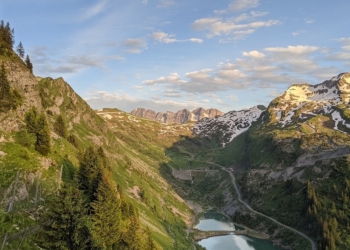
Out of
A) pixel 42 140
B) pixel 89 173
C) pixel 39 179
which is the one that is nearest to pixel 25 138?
pixel 42 140

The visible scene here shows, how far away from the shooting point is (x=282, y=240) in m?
116

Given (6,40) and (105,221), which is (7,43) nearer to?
(6,40)

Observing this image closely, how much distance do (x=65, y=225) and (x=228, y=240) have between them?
348ft

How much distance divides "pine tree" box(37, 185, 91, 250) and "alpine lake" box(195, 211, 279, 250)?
293 ft

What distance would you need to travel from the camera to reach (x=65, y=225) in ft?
103

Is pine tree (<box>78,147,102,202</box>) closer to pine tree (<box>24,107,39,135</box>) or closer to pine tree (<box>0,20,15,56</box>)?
pine tree (<box>24,107,39,135</box>)

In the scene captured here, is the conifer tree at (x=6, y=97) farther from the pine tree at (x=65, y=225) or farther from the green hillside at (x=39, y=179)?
the pine tree at (x=65, y=225)

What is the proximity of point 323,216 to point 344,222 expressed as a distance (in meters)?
7.49

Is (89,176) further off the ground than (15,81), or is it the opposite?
(15,81)

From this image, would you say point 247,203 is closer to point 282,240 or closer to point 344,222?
point 282,240

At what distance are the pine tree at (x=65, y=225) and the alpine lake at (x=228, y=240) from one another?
89347 mm

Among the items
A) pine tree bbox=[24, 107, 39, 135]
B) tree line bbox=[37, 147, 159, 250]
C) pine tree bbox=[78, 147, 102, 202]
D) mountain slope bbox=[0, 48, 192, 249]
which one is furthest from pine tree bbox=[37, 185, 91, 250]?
pine tree bbox=[24, 107, 39, 135]

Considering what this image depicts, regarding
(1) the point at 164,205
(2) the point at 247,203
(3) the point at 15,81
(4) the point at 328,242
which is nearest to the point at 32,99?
(3) the point at 15,81

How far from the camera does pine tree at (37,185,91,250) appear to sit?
102ft
